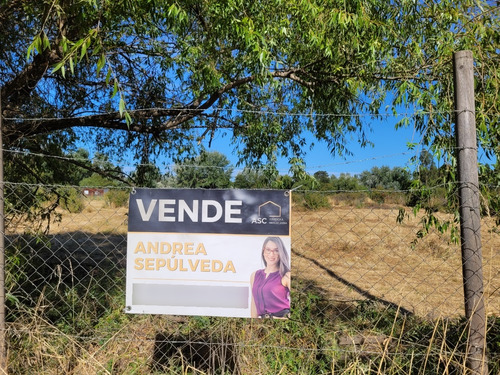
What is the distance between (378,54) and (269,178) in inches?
63.6

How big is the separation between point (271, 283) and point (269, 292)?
49 mm

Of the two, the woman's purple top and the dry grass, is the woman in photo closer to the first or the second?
the woman's purple top

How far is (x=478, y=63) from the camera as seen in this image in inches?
128

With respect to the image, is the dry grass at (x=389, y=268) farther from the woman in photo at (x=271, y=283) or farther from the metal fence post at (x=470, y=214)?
the woman in photo at (x=271, y=283)

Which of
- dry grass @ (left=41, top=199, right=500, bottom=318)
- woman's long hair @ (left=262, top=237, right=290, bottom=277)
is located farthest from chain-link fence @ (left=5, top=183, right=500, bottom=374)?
woman's long hair @ (left=262, top=237, right=290, bottom=277)

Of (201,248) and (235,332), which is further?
(235,332)

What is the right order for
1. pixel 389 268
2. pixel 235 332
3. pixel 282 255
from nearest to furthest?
1. pixel 282 255
2. pixel 235 332
3. pixel 389 268

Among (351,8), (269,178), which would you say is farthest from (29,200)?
(351,8)

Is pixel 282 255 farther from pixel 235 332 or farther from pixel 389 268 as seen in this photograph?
pixel 389 268

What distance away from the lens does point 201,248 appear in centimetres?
239

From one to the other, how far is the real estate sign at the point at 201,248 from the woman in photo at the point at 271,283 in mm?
34

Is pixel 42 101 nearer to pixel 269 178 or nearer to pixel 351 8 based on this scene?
pixel 269 178

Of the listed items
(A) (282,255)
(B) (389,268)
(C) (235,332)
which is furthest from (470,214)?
(B) (389,268)

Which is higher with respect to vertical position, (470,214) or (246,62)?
(246,62)
